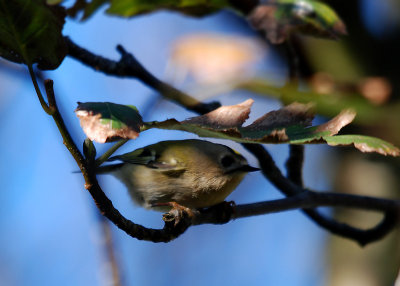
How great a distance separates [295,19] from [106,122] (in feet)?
2.15

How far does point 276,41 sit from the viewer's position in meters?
1.05

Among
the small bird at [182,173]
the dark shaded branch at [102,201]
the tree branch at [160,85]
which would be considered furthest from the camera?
the small bird at [182,173]

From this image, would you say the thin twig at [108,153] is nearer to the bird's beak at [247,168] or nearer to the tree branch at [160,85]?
the tree branch at [160,85]

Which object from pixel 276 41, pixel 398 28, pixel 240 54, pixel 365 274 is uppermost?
pixel 276 41

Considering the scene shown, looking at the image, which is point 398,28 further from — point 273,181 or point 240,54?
point 273,181

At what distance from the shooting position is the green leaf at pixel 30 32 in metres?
0.66

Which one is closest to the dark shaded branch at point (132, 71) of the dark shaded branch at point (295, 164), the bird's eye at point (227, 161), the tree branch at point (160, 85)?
the tree branch at point (160, 85)

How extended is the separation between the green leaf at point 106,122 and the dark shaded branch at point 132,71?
1.25 feet

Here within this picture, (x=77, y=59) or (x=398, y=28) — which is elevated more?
(x=77, y=59)

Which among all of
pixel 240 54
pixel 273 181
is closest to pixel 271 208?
pixel 273 181

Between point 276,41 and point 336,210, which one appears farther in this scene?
point 336,210

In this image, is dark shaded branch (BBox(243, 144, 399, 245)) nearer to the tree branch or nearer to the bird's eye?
the tree branch

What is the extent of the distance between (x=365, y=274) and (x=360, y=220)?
0.77 feet

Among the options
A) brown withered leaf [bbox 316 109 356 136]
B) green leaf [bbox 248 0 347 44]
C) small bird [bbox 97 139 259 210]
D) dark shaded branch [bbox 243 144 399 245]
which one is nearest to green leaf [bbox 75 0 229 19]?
green leaf [bbox 248 0 347 44]
